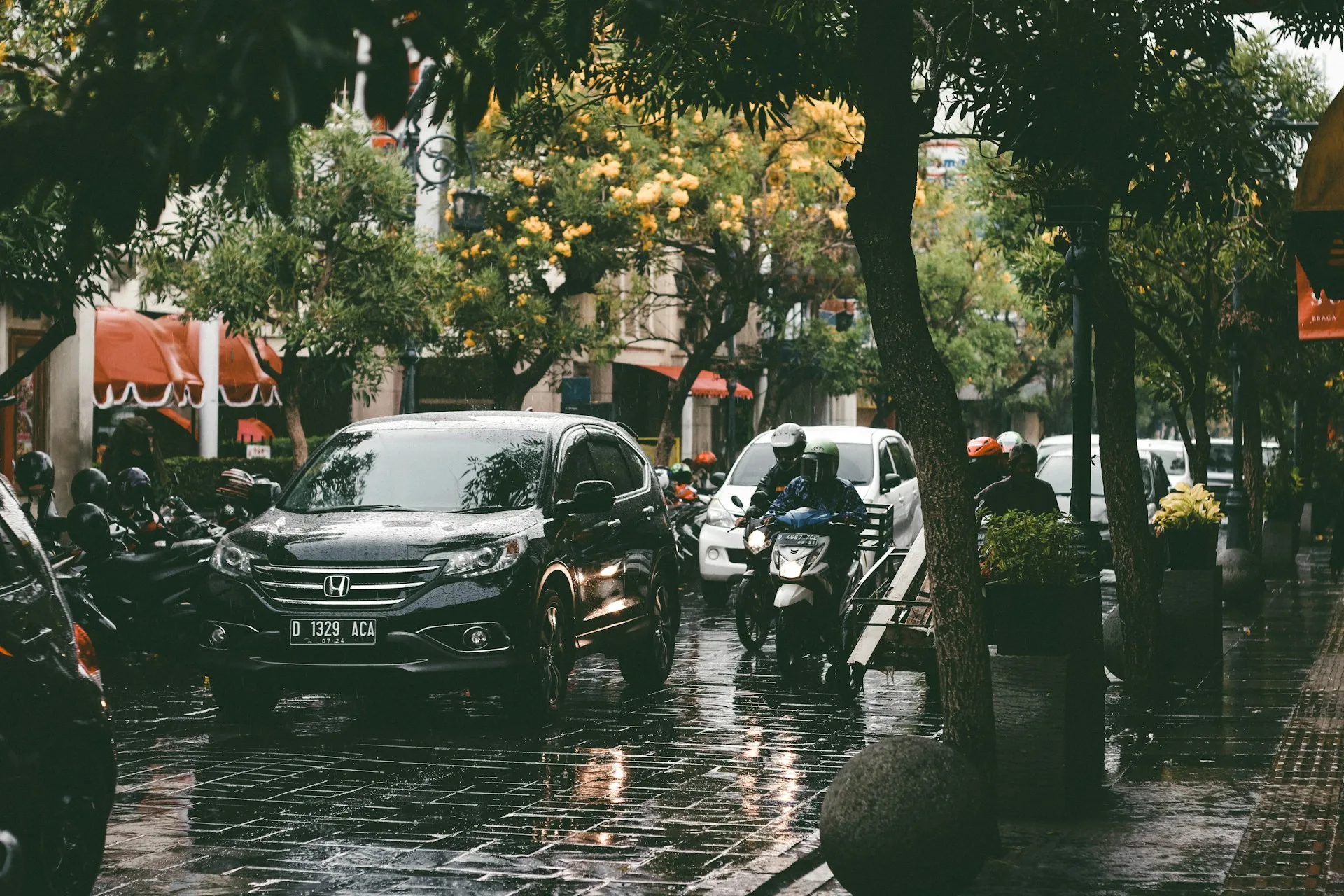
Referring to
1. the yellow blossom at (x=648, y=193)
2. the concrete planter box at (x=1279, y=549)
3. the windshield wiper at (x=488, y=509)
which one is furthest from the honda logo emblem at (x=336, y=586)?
the yellow blossom at (x=648, y=193)

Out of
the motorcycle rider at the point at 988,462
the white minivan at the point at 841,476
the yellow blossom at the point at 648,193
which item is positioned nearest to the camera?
the motorcycle rider at the point at 988,462

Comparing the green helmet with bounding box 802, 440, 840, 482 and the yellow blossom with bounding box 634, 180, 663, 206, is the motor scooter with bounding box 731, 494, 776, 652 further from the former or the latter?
the yellow blossom with bounding box 634, 180, 663, 206

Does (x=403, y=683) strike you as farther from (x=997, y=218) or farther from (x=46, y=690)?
(x=997, y=218)

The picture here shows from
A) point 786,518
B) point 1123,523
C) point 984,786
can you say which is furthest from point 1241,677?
point 984,786

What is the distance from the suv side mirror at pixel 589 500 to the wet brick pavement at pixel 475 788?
1.28m

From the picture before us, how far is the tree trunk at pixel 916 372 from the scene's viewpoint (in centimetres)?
723

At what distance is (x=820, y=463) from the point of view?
13633 millimetres

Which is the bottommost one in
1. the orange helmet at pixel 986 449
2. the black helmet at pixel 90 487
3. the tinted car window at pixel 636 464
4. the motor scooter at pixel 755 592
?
the motor scooter at pixel 755 592

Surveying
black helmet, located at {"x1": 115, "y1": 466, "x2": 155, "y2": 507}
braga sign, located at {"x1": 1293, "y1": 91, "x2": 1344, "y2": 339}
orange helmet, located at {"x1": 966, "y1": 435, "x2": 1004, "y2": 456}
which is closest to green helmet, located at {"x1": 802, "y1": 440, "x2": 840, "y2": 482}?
orange helmet, located at {"x1": 966, "y1": 435, "x2": 1004, "y2": 456}

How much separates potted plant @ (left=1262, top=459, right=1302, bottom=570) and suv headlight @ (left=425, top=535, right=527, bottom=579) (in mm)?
17810

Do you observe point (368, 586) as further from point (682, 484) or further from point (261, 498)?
point (682, 484)

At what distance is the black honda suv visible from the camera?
1021 cm

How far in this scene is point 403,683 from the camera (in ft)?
33.2

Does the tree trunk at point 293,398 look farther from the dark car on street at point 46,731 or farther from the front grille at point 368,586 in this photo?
the dark car on street at point 46,731
